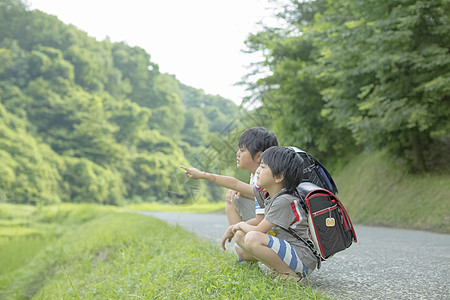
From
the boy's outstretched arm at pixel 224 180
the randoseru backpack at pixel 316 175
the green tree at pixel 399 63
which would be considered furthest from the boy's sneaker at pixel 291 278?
the green tree at pixel 399 63

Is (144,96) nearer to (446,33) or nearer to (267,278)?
(446,33)

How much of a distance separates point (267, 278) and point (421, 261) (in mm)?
2246

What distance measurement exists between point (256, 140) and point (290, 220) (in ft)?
2.70

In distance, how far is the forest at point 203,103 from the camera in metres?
8.97

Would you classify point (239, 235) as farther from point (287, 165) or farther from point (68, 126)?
point (68, 126)

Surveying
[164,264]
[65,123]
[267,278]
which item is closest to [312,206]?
[267,278]

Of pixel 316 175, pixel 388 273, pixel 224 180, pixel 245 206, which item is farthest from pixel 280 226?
pixel 388 273

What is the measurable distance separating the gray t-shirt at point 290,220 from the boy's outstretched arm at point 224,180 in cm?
38

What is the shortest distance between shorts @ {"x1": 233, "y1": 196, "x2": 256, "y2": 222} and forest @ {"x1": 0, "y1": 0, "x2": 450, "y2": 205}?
1.31 ft

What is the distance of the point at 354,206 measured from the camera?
12211 millimetres

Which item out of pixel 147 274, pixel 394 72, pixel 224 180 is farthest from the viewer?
pixel 394 72

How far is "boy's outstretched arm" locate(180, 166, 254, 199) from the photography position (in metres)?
3.36

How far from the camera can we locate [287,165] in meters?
2.95

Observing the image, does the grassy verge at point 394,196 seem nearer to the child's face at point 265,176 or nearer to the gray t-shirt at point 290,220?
the gray t-shirt at point 290,220
